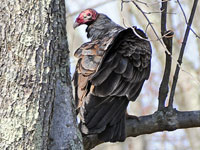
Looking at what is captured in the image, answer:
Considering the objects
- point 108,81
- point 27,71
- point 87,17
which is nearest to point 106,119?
point 108,81

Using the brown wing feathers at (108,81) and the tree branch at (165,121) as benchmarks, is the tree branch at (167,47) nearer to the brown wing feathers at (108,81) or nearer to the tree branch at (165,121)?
the tree branch at (165,121)

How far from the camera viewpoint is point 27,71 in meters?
2.38

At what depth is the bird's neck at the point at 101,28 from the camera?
4.95 m

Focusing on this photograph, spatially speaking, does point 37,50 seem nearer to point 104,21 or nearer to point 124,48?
point 124,48

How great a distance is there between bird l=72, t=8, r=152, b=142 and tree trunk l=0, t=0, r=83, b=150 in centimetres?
118

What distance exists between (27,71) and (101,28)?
9.15 ft

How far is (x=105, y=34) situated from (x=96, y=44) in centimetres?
70

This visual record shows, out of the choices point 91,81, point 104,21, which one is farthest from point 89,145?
Result: point 104,21

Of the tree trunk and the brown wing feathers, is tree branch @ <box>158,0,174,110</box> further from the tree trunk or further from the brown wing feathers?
the tree trunk

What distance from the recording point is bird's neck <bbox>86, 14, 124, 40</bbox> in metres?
4.95

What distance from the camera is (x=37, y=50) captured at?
2422 millimetres

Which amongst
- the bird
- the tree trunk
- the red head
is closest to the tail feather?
the bird

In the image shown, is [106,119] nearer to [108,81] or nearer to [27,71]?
[108,81]

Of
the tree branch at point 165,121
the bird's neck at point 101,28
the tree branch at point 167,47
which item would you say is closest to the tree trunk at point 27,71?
the tree branch at point 167,47
